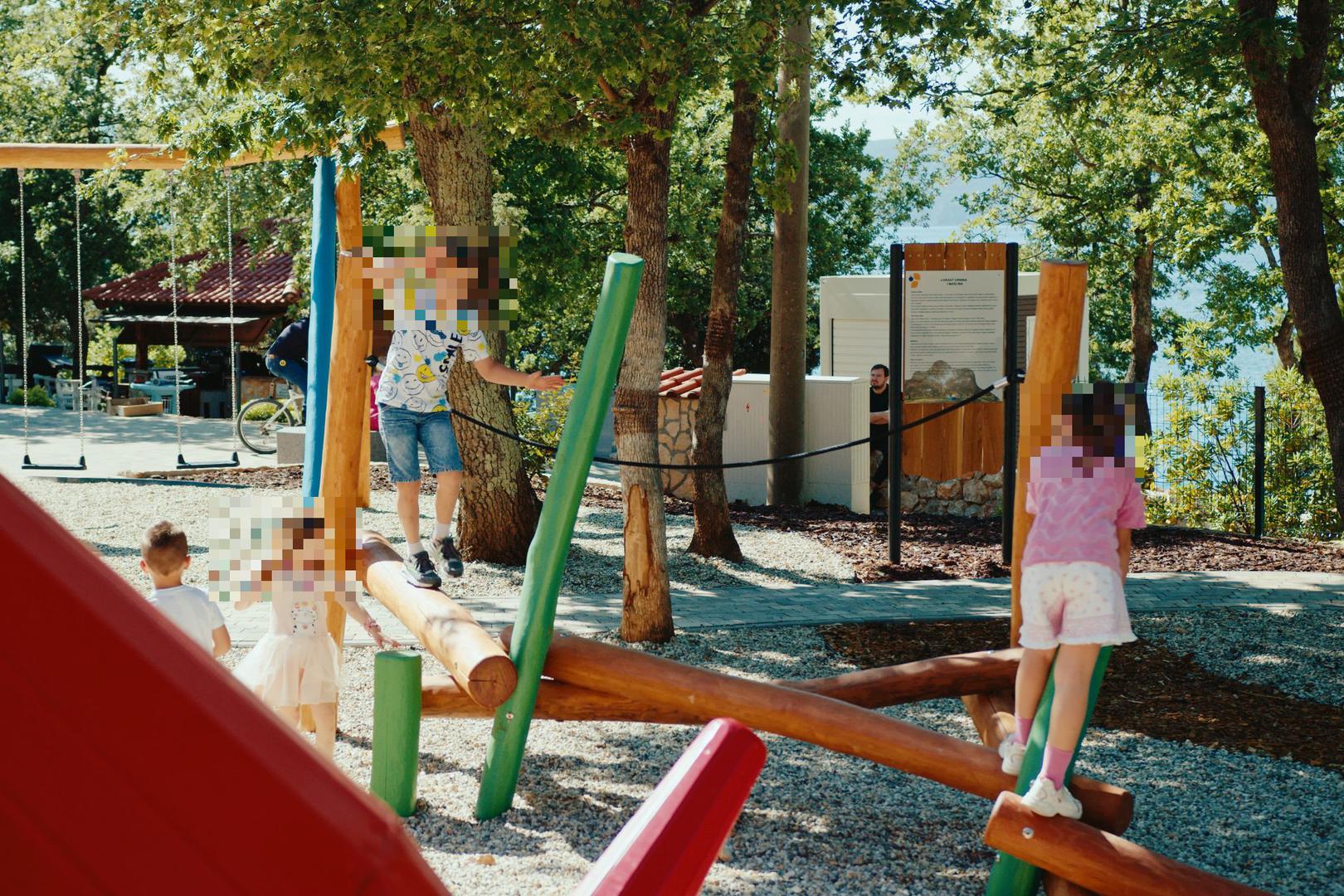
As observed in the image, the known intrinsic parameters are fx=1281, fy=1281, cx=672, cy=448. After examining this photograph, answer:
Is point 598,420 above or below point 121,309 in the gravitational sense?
below

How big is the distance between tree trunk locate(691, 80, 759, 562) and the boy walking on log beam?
14.2ft

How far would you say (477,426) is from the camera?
9992 millimetres

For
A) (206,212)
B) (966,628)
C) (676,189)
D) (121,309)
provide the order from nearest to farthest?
(966,628) → (206,212) → (676,189) → (121,309)

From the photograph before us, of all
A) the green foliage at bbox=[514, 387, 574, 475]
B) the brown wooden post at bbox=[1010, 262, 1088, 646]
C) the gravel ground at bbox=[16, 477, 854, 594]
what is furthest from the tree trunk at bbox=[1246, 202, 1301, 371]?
the brown wooden post at bbox=[1010, 262, 1088, 646]

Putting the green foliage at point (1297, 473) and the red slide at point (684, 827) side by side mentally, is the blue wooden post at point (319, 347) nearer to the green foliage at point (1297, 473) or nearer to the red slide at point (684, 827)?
the red slide at point (684, 827)

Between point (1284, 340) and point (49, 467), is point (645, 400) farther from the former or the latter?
point (1284, 340)

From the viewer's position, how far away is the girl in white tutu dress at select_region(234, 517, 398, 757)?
15.4 feet

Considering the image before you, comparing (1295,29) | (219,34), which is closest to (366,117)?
(219,34)

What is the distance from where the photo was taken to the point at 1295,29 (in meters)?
9.05

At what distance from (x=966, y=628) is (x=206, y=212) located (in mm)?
14292

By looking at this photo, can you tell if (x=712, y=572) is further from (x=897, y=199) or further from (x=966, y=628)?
(x=897, y=199)

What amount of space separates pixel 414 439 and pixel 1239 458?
1108cm

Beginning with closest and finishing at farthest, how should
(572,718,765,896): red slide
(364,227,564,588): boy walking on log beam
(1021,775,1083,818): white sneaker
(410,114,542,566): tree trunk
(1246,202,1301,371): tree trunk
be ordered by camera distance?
1. (572,718,765,896): red slide
2. (1021,775,1083,818): white sneaker
3. (364,227,564,588): boy walking on log beam
4. (410,114,542,566): tree trunk
5. (1246,202,1301,371): tree trunk

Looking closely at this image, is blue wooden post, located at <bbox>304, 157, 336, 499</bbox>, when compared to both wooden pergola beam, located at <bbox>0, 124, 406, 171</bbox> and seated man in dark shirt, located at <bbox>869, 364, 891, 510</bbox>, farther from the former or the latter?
seated man in dark shirt, located at <bbox>869, 364, 891, 510</bbox>
